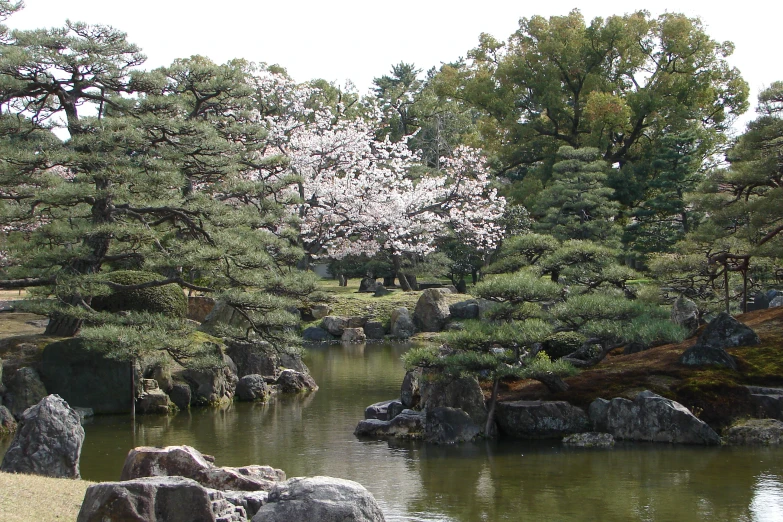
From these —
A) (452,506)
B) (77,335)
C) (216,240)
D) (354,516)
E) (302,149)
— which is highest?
(302,149)

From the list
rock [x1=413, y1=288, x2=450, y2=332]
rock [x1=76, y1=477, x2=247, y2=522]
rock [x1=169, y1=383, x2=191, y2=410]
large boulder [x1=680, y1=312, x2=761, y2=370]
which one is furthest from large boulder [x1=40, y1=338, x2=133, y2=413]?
rock [x1=413, y1=288, x2=450, y2=332]

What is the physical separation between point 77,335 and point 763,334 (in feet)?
41.0

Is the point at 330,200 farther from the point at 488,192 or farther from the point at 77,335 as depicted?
the point at 77,335

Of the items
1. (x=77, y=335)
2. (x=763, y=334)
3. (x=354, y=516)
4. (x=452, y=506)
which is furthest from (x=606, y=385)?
(x=77, y=335)

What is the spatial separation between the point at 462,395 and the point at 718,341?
4.87 m

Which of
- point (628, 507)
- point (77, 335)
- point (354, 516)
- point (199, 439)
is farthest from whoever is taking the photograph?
point (77, 335)

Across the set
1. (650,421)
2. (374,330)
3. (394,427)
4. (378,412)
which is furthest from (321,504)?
→ (374,330)

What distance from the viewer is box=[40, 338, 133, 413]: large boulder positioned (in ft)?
44.1

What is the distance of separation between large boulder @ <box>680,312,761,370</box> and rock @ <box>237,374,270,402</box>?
8.09 meters

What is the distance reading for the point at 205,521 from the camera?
591 centimetres

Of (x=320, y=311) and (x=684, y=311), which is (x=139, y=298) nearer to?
(x=684, y=311)

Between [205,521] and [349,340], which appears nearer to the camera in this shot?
[205,521]

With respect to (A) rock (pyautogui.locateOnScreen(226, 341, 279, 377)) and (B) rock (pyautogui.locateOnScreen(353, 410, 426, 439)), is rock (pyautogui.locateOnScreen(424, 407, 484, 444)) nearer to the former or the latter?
(B) rock (pyautogui.locateOnScreen(353, 410, 426, 439))

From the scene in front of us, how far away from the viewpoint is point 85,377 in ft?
45.0
